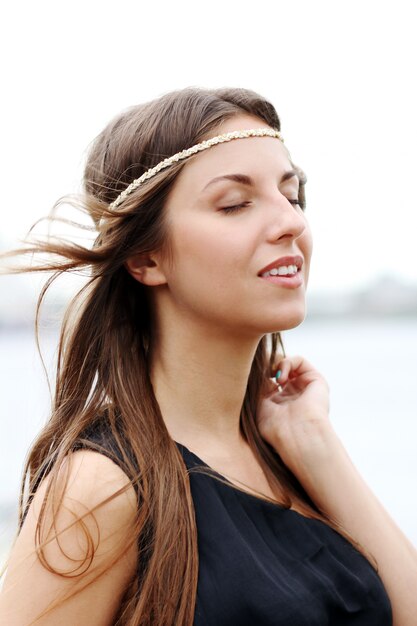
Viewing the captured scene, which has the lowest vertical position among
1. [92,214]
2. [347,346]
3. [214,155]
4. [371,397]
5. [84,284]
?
[371,397]

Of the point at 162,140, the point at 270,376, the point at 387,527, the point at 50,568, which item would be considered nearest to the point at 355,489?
the point at 387,527

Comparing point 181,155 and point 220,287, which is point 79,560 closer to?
point 220,287

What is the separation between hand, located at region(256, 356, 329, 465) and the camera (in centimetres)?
199

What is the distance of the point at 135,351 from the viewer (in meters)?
1.87

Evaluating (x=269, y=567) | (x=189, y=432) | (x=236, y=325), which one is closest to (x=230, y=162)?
(x=236, y=325)

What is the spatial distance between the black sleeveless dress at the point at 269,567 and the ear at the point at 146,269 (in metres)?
0.37

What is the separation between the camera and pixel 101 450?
1.57 metres

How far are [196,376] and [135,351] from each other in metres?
0.16

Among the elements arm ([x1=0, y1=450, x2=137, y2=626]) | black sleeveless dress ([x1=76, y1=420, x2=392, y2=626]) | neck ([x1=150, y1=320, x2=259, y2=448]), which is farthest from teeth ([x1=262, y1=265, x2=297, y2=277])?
arm ([x1=0, y1=450, x2=137, y2=626])

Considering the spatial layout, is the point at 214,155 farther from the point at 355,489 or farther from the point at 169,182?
the point at 355,489

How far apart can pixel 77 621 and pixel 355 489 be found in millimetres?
745

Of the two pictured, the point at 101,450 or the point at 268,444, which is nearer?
the point at 101,450

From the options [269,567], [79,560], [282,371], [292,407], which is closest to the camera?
[79,560]

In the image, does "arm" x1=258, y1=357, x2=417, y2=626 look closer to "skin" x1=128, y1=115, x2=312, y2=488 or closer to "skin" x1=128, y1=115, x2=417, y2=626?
"skin" x1=128, y1=115, x2=417, y2=626
